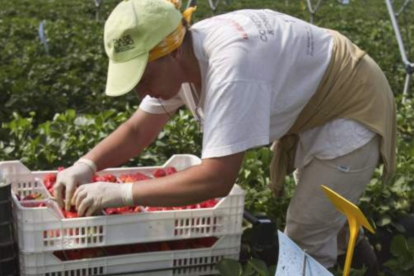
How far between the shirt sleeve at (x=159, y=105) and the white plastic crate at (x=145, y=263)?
2.07 ft

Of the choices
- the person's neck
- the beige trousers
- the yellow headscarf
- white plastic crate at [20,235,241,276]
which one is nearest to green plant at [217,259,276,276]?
white plastic crate at [20,235,241,276]

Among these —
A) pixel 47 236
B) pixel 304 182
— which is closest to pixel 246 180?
pixel 304 182

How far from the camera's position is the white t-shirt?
2352 mm

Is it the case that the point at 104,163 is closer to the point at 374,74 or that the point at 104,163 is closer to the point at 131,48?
the point at 131,48

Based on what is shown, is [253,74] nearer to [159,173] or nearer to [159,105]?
[159,105]

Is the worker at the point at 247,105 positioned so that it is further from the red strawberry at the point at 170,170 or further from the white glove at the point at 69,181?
the red strawberry at the point at 170,170

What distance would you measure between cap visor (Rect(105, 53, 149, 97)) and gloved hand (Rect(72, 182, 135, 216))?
0.35 meters

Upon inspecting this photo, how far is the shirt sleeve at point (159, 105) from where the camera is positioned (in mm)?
2986

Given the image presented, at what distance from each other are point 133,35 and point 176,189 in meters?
0.56

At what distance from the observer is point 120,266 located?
2643 mm

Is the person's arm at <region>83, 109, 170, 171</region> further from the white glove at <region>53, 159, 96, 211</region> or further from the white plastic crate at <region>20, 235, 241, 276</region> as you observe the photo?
the white plastic crate at <region>20, 235, 241, 276</region>

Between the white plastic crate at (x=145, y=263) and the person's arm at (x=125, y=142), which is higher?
the person's arm at (x=125, y=142)

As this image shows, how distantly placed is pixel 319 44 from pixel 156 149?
2007 millimetres

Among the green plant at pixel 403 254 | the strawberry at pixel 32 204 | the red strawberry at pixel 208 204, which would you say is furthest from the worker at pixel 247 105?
the red strawberry at pixel 208 204
